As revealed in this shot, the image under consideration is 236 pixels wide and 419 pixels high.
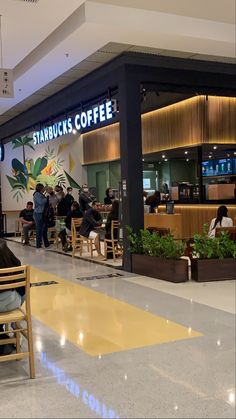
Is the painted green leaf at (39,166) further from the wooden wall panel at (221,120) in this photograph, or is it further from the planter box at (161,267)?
the planter box at (161,267)

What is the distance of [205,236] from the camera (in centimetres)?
702

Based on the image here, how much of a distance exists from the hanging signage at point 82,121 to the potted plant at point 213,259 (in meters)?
2.88

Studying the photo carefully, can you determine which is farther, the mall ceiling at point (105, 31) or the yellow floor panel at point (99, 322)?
the mall ceiling at point (105, 31)

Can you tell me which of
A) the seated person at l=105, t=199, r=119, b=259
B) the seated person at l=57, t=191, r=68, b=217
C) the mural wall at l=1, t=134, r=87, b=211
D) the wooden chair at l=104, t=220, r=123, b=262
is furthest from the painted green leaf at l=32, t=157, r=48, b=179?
the seated person at l=105, t=199, r=119, b=259

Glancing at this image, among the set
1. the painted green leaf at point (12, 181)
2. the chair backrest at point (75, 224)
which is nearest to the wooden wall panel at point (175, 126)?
the chair backrest at point (75, 224)

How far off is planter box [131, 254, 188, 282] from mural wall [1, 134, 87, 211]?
358 inches

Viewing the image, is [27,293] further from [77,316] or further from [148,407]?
[77,316]

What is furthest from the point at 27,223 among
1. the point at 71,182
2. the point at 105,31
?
the point at 105,31

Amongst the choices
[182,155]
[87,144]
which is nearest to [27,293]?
[182,155]

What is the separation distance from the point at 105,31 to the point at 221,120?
18.6 feet

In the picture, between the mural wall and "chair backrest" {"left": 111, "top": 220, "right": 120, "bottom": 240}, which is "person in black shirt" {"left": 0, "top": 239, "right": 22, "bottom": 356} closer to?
"chair backrest" {"left": 111, "top": 220, "right": 120, "bottom": 240}

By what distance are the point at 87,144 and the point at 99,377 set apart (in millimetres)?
13521

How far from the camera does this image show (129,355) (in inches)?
150

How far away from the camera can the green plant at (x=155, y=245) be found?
22.5 feet
